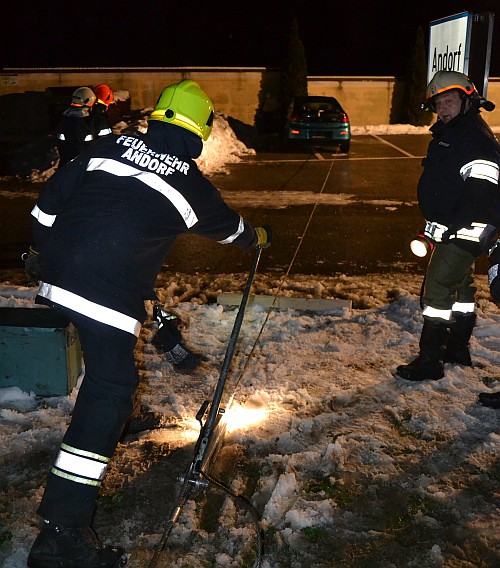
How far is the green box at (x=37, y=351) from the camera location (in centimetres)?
423

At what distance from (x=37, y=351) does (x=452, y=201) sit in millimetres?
2835

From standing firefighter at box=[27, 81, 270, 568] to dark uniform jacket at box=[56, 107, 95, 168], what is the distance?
178 inches

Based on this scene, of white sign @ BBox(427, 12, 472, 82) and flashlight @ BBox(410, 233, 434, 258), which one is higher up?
white sign @ BBox(427, 12, 472, 82)

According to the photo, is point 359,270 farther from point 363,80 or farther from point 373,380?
point 363,80

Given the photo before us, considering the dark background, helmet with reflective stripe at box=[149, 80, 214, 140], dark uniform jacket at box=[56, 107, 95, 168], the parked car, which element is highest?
helmet with reflective stripe at box=[149, 80, 214, 140]

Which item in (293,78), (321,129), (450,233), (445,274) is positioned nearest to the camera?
(450,233)

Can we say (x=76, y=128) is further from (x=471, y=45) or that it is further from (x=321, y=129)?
(x=321, y=129)

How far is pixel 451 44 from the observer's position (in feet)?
17.8

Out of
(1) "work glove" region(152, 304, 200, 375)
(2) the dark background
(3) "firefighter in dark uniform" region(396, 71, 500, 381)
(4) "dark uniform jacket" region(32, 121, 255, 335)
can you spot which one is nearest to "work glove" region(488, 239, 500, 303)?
(3) "firefighter in dark uniform" region(396, 71, 500, 381)

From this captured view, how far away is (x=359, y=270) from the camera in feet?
25.4

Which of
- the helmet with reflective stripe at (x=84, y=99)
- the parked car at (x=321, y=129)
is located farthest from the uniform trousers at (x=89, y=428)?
the parked car at (x=321, y=129)

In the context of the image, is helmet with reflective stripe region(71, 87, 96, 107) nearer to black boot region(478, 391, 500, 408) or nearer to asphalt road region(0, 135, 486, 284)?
asphalt road region(0, 135, 486, 284)

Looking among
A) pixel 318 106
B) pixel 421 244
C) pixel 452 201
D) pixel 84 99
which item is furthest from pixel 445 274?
pixel 318 106

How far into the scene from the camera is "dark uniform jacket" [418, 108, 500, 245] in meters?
4.21
